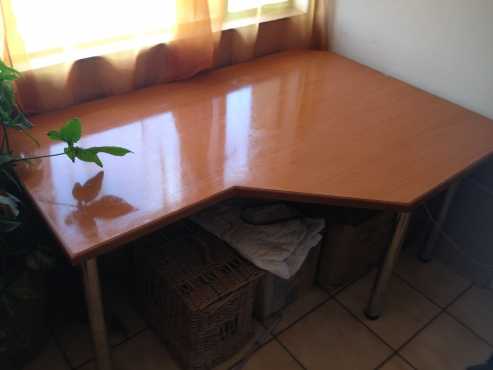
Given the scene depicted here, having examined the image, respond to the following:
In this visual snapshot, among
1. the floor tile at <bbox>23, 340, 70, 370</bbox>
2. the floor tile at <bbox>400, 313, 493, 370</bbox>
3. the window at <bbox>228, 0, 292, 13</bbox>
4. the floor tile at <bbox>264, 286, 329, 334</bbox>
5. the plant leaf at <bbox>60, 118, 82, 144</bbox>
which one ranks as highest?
the window at <bbox>228, 0, 292, 13</bbox>

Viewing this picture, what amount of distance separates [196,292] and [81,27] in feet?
2.79

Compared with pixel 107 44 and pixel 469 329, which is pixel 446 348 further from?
pixel 107 44

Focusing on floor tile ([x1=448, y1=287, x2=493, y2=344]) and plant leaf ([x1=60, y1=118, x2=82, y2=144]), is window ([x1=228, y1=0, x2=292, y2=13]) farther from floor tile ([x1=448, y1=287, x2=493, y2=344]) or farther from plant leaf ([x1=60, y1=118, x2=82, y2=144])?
floor tile ([x1=448, y1=287, x2=493, y2=344])

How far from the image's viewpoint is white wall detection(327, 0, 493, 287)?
1640 mm

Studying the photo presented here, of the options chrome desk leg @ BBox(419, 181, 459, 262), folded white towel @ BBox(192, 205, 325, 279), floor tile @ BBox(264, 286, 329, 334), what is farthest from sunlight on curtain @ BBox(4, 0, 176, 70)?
chrome desk leg @ BBox(419, 181, 459, 262)

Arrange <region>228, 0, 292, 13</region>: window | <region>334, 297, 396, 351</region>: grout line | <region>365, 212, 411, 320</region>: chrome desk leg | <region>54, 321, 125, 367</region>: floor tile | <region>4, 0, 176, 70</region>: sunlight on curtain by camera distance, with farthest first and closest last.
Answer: <region>228, 0, 292, 13</region>: window < <region>334, 297, 396, 351</region>: grout line < <region>54, 321, 125, 367</region>: floor tile < <region>365, 212, 411, 320</region>: chrome desk leg < <region>4, 0, 176, 70</region>: sunlight on curtain

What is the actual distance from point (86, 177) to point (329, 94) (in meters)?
0.91

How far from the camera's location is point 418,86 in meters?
1.85

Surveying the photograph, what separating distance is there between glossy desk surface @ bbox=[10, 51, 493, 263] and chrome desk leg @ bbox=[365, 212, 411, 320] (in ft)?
0.57

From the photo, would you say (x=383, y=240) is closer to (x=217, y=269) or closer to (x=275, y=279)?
(x=275, y=279)

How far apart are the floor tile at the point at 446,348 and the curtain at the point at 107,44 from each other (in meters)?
1.23

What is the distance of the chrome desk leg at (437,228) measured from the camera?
1.81 meters

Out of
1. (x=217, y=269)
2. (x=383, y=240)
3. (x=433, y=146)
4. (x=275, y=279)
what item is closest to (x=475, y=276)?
(x=383, y=240)

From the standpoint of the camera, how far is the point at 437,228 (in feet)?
6.36
